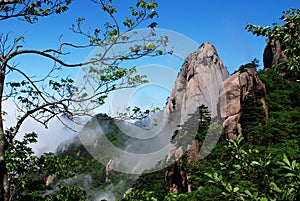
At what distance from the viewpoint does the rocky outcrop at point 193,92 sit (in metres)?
27.8

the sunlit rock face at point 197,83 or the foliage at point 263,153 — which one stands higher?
the sunlit rock face at point 197,83

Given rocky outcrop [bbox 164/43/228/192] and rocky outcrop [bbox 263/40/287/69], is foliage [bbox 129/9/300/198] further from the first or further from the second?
rocky outcrop [bbox 263/40/287/69]

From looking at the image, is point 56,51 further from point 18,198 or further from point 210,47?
point 210,47

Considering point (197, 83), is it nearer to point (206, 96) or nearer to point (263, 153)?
point (206, 96)

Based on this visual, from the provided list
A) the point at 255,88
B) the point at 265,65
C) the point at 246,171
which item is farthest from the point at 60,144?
the point at 246,171

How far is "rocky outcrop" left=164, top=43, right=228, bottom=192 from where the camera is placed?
1094 inches

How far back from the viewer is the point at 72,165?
747 cm

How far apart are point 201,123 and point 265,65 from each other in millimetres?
22181

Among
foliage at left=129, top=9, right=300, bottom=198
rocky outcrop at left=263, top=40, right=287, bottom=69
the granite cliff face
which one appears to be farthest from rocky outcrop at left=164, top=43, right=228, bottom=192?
rocky outcrop at left=263, top=40, right=287, bottom=69

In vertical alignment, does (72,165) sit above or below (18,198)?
above

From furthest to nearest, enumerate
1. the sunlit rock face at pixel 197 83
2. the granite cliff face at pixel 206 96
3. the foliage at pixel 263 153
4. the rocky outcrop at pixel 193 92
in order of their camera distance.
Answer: the sunlit rock face at pixel 197 83 → the rocky outcrop at pixel 193 92 → the granite cliff face at pixel 206 96 → the foliage at pixel 263 153

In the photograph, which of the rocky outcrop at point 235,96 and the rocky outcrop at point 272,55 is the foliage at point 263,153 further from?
the rocky outcrop at point 272,55

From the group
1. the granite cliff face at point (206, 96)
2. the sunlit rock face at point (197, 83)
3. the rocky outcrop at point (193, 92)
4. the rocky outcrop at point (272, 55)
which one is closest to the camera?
the granite cliff face at point (206, 96)

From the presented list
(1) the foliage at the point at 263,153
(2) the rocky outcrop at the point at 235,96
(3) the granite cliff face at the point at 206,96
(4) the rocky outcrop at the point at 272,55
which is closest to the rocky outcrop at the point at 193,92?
(3) the granite cliff face at the point at 206,96
